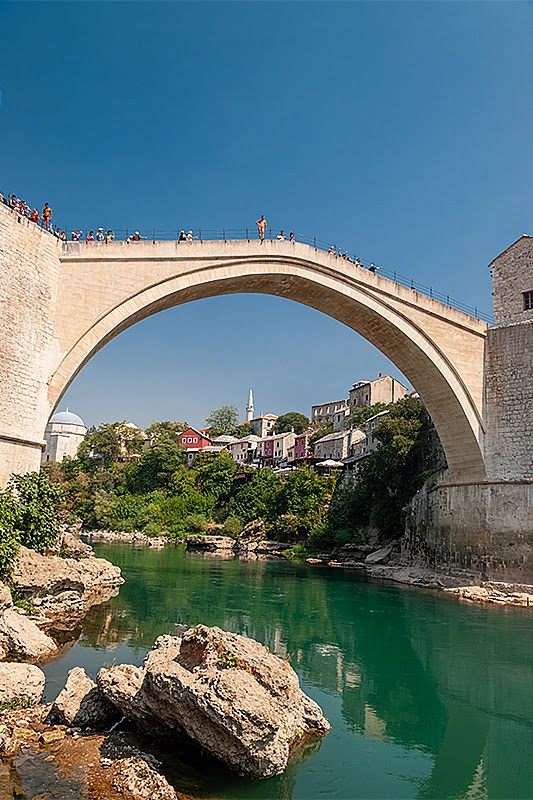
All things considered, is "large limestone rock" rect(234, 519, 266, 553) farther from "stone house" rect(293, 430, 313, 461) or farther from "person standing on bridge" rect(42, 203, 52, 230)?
"person standing on bridge" rect(42, 203, 52, 230)

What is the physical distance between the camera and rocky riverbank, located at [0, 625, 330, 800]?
3.93 meters

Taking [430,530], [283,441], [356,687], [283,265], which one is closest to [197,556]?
[430,530]

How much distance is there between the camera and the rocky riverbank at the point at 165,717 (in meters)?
3.93

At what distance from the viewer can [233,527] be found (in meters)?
29.5

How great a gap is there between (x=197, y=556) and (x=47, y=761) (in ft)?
64.8

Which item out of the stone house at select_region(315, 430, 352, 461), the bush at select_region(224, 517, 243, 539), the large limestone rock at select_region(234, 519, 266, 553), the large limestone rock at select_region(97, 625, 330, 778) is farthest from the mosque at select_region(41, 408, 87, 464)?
the large limestone rock at select_region(97, 625, 330, 778)

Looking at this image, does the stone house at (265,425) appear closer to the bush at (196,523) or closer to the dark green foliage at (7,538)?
the bush at (196,523)

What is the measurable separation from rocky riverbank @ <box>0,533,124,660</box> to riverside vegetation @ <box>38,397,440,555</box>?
4.40m

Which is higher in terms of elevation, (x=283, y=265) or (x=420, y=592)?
(x=283, y=265)

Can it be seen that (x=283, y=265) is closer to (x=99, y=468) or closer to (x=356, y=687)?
(x=356, y=687)

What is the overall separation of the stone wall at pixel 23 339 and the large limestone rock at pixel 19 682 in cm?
498

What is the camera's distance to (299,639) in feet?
30.3

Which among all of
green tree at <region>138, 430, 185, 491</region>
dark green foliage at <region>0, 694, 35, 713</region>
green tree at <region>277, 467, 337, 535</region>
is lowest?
dark green foliage at <region>0, 694, 35, 713</region>

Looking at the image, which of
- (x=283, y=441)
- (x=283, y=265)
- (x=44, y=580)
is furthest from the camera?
(x=283, y=441)
